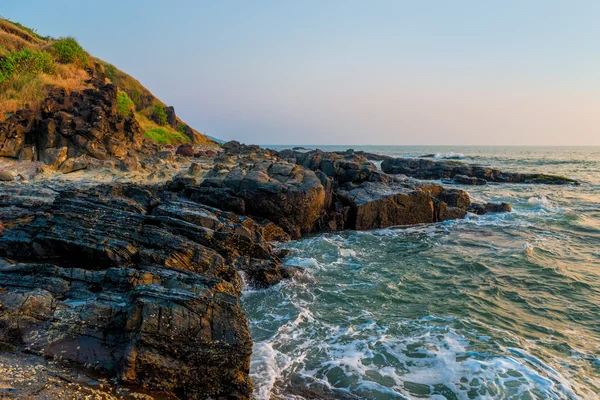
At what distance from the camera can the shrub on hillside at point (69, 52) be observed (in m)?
37.3

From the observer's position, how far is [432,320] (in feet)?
31.0

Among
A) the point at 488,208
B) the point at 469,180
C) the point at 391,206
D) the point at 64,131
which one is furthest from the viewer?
the point at 469,180

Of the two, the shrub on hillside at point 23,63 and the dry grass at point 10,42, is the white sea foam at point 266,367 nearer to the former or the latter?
the shrub on hillside at point 23,63

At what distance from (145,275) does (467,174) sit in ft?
145

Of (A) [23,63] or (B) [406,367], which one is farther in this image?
(A) [23,63]

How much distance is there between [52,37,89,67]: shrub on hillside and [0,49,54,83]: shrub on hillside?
521 centimetres

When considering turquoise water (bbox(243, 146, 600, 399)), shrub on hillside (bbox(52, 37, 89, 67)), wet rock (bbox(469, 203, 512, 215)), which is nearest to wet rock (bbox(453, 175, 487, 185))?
wet rock (bbox(469, 203, 512, 215))

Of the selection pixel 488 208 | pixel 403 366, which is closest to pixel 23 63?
pixel 403 366

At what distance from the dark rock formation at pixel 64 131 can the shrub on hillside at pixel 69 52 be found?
10704 millimetres

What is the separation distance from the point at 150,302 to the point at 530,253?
51.5ft

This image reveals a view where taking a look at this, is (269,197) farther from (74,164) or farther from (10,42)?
(10,42)

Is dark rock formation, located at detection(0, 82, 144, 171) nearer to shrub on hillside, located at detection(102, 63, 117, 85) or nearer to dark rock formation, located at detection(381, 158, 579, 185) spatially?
dark rock formation, located at detection(381, 158, 579, 185)

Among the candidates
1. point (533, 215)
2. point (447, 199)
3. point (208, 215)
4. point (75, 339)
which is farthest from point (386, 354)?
point (533, 215)

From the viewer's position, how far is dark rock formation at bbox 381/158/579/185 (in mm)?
40094
